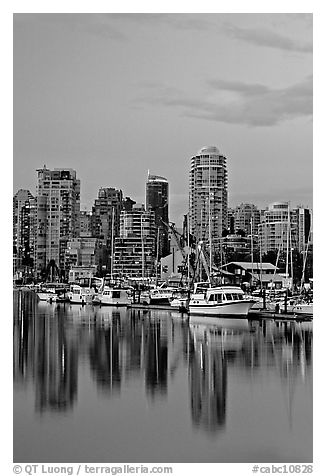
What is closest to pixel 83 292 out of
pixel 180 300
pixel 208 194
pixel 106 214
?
pixel 106 214

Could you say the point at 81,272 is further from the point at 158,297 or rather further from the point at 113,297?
the point at 158,297

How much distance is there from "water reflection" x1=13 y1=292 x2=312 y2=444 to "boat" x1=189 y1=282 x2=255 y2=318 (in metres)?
0.76

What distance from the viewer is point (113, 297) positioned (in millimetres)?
20438

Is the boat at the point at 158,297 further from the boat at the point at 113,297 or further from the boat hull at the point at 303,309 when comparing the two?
the boat hull at the point at 303,309

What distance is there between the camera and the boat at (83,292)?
21.7 m

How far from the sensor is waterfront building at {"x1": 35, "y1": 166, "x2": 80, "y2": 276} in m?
12.9

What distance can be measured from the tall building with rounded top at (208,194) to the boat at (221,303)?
1815mm

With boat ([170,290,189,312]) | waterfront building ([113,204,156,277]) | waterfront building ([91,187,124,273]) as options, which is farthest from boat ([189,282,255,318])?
waterfront building ([91,187,124,273])

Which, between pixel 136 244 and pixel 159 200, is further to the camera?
pixel 136 244

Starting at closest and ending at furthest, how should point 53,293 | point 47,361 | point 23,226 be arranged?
point 47,361
point 23,226
point 53,293

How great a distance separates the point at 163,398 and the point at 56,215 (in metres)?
9.18
